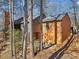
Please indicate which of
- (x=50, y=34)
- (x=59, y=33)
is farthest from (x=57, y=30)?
(x=50, y=34)

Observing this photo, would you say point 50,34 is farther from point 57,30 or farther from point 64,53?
point 64,53

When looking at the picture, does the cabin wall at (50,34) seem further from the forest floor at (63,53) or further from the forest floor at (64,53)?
the forest floor at (63,53)

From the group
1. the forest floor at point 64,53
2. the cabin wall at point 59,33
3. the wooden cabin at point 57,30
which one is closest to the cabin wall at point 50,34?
the wooden cabin at point 57,30

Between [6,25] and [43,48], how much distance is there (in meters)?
15.0

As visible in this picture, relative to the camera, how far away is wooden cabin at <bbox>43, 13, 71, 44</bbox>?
2636 cm

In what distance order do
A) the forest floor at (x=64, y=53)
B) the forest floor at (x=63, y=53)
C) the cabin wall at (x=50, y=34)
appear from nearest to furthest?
1. the forest floor at (x=63, y=53)
2. the forest floor at (x=64, y=53)
3. the cabin wall at (x=50, y=34)

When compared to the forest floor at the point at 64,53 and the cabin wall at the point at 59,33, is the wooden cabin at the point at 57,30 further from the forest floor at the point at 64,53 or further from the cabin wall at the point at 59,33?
the forest floor at the point at 64,53

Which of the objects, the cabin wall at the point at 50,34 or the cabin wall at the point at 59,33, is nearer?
the cabin wall at the point at 59,33

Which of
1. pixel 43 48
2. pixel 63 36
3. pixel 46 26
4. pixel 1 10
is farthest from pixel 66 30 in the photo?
pixel 1 10

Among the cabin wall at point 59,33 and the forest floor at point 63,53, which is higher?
the cabin wall at point 59,33

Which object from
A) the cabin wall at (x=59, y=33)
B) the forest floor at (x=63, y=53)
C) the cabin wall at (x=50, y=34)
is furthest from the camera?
the cabin wall at (x=50, y=34)

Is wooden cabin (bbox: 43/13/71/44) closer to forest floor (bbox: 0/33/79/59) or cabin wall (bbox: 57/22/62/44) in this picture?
cabin wall (bbox: 57/22/62/44)

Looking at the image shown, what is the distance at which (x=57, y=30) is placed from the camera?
26.8 metres

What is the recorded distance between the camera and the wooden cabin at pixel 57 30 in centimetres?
2636
